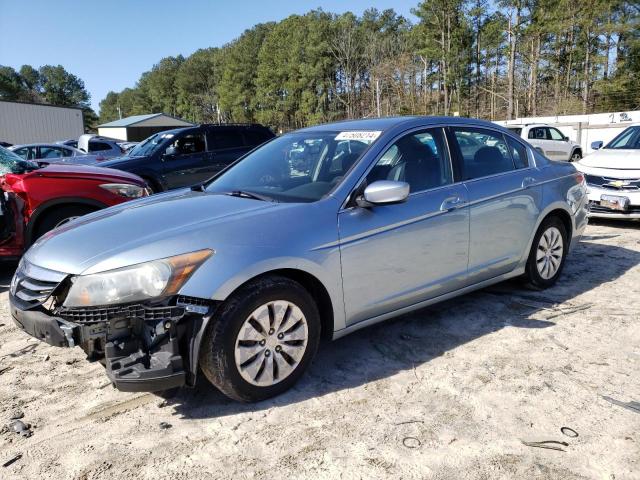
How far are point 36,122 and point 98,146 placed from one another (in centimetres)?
2736

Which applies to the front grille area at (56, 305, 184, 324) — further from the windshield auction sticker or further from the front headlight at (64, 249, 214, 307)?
the windshield auction sticker

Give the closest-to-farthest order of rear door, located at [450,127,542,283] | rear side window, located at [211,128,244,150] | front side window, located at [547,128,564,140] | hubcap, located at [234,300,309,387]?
hubcap, located at [234,300,309,387], rear door, located at [450,127,542,283], rear side window, located at [211,128,244,150], front side window, located at [547,128,564,140]

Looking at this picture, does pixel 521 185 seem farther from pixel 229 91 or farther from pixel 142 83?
pixel 142 83

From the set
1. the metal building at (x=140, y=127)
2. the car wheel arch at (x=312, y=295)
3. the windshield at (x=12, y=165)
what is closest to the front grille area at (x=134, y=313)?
the car wheel arch at (x=312, y=295)

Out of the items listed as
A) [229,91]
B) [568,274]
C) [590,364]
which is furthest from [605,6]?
[229,91]

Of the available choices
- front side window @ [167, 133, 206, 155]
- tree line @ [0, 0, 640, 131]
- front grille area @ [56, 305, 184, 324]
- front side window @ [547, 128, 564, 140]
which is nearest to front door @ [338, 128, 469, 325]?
front grille area @ [56, 305, 184, 324]

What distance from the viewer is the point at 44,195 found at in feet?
18.1

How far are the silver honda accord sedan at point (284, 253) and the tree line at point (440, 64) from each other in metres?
35.6

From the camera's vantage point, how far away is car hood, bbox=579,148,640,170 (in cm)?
745

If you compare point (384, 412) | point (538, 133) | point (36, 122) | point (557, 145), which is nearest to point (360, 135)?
point (384, 412)

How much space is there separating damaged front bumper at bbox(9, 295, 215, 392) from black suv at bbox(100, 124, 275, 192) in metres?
7.34

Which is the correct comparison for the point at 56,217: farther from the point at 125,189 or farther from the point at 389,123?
the point at 389,123

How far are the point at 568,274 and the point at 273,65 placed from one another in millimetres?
72714

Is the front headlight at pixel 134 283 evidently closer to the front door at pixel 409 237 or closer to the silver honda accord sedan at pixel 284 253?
the silver honda accord sedan at pixel 284 253
